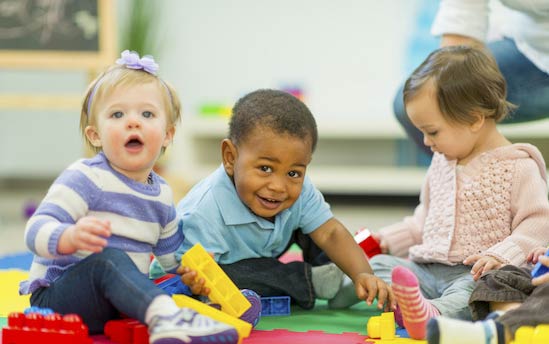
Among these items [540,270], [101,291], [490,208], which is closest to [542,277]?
[540,270]

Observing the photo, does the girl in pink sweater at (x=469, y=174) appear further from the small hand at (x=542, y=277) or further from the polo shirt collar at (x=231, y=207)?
the polo shirt collar at (x=231, y=207)

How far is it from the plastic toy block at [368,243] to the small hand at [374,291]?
1.12ft

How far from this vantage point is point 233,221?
1.48m

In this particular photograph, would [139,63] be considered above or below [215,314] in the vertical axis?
above

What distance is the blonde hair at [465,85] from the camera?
58.6 inches

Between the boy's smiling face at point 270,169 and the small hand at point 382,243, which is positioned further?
the small hand at point 382,243

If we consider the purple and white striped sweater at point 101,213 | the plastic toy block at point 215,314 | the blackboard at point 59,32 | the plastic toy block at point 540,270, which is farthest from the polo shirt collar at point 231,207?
the blackboard at point 59,32

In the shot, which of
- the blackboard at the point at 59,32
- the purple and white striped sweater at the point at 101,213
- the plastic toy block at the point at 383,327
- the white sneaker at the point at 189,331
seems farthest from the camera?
the blackboard at the point at 59,32

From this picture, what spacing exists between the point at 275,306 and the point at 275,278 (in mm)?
50

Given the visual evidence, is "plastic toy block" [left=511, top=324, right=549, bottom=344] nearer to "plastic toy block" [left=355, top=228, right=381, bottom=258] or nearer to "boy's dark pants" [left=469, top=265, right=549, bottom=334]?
"boy's dark pants" [left=469, top=265, right=549, bottom=334]

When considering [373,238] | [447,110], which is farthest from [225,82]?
[447,110]

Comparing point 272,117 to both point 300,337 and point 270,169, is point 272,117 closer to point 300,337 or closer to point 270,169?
point 270,169

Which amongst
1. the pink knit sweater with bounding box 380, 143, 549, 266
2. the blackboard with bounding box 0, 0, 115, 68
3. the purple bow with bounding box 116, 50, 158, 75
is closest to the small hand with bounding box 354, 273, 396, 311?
the pink knit sweater with bounding box 380, 143, 549, 266

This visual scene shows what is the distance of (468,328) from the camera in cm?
109
